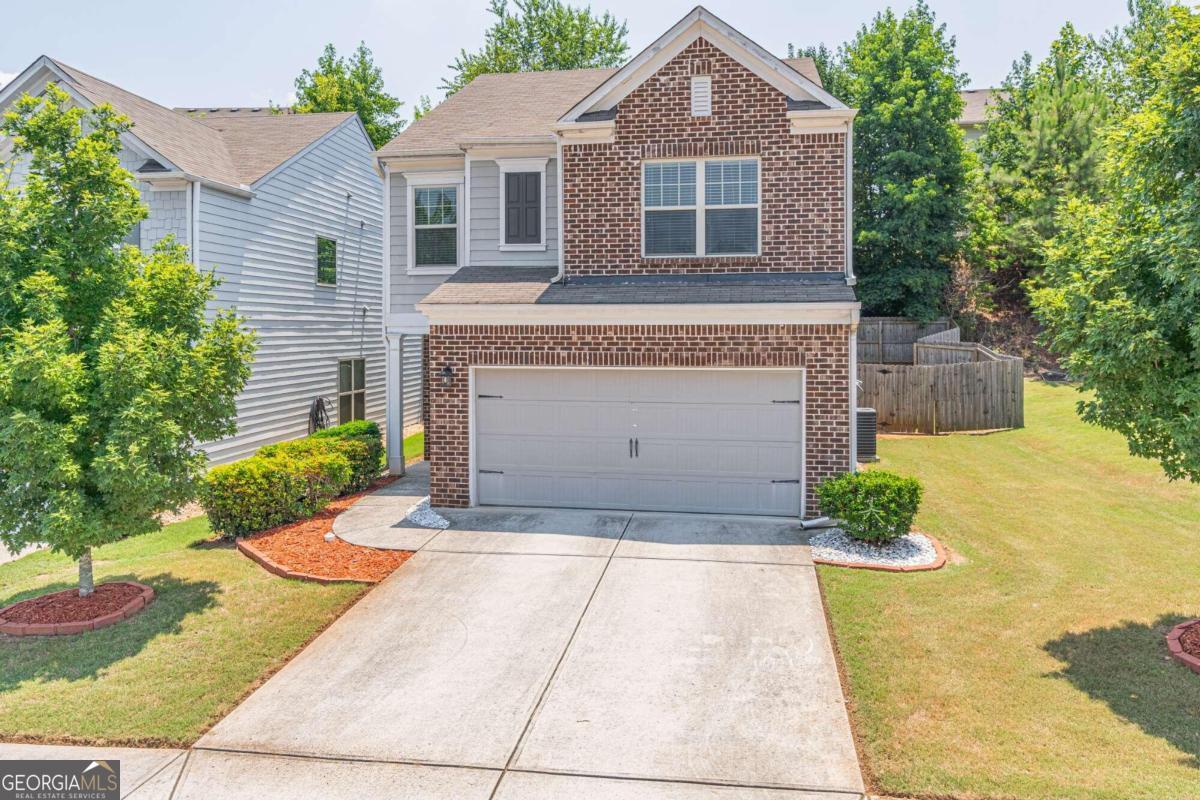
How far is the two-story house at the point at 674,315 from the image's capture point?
11.5 metres

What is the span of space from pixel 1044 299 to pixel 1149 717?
154 inches

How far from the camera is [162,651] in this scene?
7523 mm

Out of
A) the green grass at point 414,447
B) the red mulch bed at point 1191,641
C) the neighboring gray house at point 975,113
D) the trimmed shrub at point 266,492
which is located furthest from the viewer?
the neighboring gray house at point 975,113

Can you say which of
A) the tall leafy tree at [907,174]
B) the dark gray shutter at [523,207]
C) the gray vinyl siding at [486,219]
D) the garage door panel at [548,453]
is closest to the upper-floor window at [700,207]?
the dark gray shutter at [523,207]

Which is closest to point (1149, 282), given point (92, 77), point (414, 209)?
point (414, 209)

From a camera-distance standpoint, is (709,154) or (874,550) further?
(709,154)

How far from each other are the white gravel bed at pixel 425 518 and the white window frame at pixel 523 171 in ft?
16.7

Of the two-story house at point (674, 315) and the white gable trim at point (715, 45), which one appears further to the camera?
the white gable trim at point (715, 45)

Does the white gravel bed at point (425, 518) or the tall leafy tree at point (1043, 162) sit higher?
the tall leafy tree at point (1043, 162)

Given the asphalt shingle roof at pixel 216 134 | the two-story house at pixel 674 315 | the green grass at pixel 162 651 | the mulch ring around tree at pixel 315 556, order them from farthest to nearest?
the asphalt shingle roof at pixel 216 134, the two-story house at pixel 674 315, the mulch ring around tree at pixel 315 556, the green grass at pixel 162 651

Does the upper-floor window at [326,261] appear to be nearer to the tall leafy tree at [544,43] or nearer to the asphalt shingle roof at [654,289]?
the asphalt shingle roof at [654,289]

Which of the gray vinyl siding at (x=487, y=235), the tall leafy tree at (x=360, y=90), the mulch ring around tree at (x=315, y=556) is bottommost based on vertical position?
the mulch ring around tree at (x=315, y=556)

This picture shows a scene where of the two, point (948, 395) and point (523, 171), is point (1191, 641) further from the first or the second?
point (948, 395)

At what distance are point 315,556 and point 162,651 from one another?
9.00 ft
